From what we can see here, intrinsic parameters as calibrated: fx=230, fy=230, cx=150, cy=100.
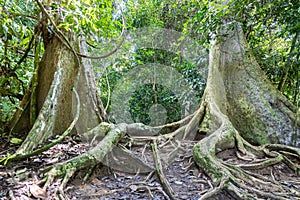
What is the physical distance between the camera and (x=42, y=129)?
8.46 feet

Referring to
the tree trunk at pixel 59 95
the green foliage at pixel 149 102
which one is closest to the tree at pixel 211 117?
the tree trunk at pixel 59 95

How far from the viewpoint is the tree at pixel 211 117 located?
231 centimetres

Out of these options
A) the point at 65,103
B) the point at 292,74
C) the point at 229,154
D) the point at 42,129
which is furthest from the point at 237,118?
the point at 42,129

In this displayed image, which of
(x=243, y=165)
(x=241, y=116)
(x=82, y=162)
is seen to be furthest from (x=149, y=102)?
(x=82, y=162)

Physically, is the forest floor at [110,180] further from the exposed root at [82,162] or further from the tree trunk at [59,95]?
the tree trunk at [59,95]

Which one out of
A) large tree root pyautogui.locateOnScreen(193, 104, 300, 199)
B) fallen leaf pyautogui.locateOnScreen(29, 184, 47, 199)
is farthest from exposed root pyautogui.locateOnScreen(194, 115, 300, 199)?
fallen leaf pyautogui.locateOnScreen(29, 184, 47, 199)

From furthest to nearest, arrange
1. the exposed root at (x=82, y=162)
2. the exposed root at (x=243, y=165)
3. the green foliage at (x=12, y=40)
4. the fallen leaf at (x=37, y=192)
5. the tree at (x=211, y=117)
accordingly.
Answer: the green foliage at (x=12, y=40) < the tree at (x=211, y=117) < the exposed root at (x=243, y=165) < the exposed root at (x=82, y=162) < the fallen leaf at (x=37, y=192)

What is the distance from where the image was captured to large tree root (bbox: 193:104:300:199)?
2045 millimetres

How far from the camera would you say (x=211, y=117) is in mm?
3787

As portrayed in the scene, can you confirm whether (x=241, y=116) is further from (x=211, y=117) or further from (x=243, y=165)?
(x=243, y=165)

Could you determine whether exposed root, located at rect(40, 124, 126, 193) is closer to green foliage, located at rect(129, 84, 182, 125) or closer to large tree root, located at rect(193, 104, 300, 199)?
large tree root, located at rect(193, 104, 300, 199)

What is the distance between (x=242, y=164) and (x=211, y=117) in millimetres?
1218

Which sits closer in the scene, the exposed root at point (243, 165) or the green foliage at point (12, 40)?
the exposed root at point (243, 165)

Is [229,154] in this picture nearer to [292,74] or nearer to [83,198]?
[83,198]
